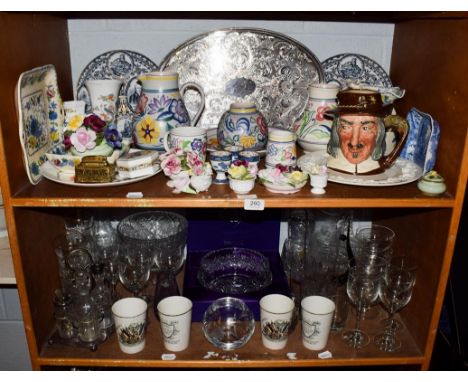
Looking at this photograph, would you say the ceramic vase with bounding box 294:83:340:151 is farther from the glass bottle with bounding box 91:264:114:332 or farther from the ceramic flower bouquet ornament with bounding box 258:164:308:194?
the glass bottle with bounding box 91:264:114:332

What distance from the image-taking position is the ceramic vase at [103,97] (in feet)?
3.76

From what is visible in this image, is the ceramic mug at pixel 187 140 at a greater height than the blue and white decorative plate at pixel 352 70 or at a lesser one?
lesser

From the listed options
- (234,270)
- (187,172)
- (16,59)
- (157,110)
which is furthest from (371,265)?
(16,59)

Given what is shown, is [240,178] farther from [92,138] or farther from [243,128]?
[92,138]

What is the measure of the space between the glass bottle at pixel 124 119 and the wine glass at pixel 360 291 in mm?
664

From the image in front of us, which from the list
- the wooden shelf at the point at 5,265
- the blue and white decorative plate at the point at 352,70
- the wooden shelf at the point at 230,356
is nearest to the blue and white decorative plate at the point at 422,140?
the blue and white decorative plate at the point at 352,70

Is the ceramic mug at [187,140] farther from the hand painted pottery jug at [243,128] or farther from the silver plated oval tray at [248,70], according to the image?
the silver plated oval tray at [248,70]

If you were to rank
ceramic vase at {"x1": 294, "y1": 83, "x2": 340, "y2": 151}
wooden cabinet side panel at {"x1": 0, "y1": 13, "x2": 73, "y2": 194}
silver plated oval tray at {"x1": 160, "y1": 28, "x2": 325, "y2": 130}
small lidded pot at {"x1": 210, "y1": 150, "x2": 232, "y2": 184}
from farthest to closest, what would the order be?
silver plated oval tray at {"x1": 160, "y1": 28, "x2": 325, "y2": 130} < ceramic vase at {"x1": 294, "y1": 83, "x2": 340, "y2": 151} < small lidded pot at {"x1": 210, "y1": 150, "x2": 232, "y2": 184} < wooden cabinet side panel at {"x1": 0, "y1": 13, "x2": 73, "y2": 194}

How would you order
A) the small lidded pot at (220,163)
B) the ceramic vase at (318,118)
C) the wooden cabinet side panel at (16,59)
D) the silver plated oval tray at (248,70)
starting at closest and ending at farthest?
1. the wooden cabinet side panel at (16,59)
2. the small lidded pot at (220,163)
3. the ceramic vase at (318,118)
4. the silver plated oval tray at (248,70)

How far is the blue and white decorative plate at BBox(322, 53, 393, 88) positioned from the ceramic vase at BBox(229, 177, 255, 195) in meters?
0.53

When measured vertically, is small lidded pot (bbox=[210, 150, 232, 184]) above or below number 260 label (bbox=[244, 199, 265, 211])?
above

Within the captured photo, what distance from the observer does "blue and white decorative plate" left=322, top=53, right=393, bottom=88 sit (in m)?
1.32

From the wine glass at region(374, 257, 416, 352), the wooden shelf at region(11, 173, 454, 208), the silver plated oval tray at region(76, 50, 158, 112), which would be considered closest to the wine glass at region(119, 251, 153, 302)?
the wooden shelf at region(11, 173, 454, 208)
